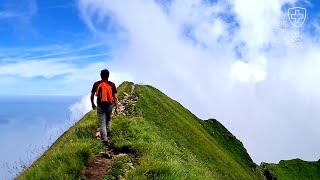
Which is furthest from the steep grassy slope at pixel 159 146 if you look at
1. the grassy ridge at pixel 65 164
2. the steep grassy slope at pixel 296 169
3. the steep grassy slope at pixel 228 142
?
the steep grassy slope at pixel 296 169

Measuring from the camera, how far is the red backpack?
18422mm

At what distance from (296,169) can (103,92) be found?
120 meters

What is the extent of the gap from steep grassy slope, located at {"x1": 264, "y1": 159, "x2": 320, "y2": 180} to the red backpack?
9985cm

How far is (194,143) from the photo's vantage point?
43156mm

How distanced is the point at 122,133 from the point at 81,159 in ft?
20.2

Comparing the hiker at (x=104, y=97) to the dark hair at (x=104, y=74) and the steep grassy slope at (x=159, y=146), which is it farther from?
the steep grassy slope at (x=159, y=146)

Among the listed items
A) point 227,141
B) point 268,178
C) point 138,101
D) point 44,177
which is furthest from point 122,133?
point 268,178

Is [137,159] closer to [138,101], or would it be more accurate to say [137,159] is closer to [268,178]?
[138,101]

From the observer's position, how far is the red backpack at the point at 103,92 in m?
18.4

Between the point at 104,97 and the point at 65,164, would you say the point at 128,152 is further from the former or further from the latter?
the point at 65,164

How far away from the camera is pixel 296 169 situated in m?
126

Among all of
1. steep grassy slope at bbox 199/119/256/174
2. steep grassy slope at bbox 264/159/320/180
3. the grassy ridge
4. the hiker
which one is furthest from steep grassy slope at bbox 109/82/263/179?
steep grassy slope at bbox 264/159/320/180

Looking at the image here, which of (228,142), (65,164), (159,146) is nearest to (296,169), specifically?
(228,142)

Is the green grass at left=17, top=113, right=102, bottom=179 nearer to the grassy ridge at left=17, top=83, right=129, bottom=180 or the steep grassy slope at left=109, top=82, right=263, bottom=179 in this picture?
the grassy ridge at left=17, top=83, right=129, bottom=180
